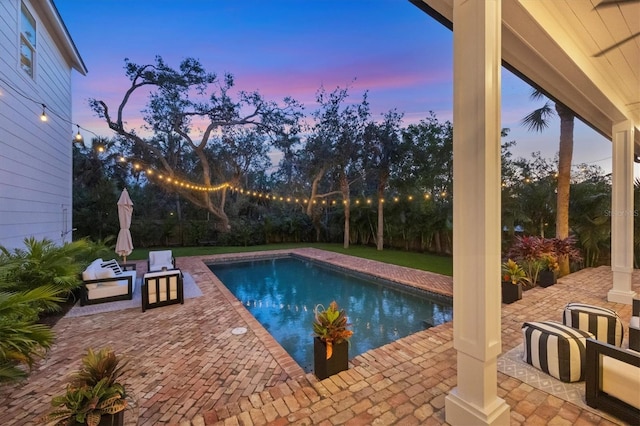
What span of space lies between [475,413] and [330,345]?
1.33 meters

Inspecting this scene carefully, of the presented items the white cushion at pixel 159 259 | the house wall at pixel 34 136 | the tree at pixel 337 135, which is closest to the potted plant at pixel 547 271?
the tree at pixel 337 135

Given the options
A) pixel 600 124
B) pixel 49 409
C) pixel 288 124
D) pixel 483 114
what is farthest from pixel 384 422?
pixel 288 124

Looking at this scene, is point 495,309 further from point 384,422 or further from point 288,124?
point 288,124

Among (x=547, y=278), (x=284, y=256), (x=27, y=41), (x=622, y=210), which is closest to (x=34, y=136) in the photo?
(x=27, y=41)

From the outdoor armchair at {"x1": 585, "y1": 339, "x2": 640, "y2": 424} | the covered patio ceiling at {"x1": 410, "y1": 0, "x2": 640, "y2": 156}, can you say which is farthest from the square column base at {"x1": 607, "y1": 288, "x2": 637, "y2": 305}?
the outdoor armchair at {"x1": 585, "y1": 339, "x2": 640, "y2": 424}

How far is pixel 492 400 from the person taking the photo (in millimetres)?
1867

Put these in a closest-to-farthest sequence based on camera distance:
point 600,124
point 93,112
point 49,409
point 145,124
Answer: point 49,409, point 600,124, point 93,112, point 145,124

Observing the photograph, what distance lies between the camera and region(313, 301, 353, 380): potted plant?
9.09 ft

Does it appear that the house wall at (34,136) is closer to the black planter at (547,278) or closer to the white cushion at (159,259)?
the white cushion at (159,259)

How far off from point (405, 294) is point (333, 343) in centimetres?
443

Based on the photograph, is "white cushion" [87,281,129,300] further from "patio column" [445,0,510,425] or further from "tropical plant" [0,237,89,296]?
"patio column" [445,0,510,425]

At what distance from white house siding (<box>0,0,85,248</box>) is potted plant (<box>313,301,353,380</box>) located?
5745mm

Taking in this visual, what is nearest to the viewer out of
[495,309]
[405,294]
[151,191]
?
[495,309]

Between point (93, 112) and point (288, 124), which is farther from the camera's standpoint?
point (288, 124)
